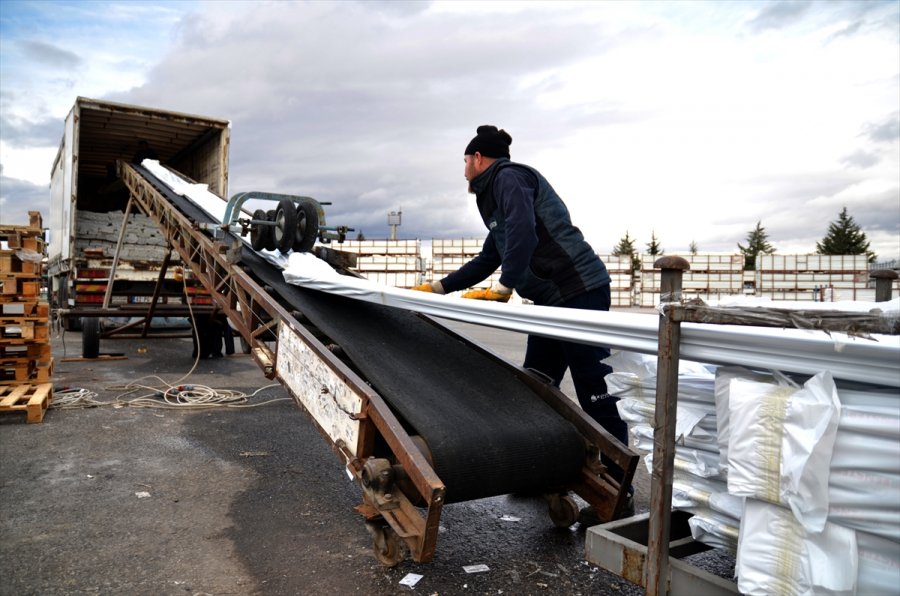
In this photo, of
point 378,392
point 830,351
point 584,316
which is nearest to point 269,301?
point 378,392

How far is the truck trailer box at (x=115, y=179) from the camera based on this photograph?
9539 mm

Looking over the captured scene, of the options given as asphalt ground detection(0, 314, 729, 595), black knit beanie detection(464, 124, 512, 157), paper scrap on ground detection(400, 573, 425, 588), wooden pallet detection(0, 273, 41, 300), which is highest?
black knit beanie detection(464, 124, 512, 157)

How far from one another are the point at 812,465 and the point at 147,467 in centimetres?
429

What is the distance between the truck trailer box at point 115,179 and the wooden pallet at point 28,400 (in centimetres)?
366

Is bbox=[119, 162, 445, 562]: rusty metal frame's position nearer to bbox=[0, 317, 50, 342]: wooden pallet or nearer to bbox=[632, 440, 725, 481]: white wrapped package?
bbox=[632, 440, 725, 481]: white wrapped package

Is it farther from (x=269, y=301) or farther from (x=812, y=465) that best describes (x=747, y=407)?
(x=269, y=301)

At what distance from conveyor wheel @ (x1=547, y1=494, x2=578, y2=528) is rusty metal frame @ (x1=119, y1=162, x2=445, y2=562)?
75 cm

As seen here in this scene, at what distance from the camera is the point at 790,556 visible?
1831mm

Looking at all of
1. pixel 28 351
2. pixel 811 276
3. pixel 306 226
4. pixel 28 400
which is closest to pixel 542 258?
pixel 306 226

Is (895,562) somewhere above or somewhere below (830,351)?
below

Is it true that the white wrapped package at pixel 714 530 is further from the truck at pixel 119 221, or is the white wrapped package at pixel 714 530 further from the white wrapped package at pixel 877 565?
the truck at pixel 119 221

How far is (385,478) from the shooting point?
9.12 feet

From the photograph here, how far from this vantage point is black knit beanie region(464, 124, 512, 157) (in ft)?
12.8

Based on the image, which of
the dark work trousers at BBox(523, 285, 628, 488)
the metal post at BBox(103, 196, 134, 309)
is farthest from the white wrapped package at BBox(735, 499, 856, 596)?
the metal post at BBox(103, 196, 134, 309)
